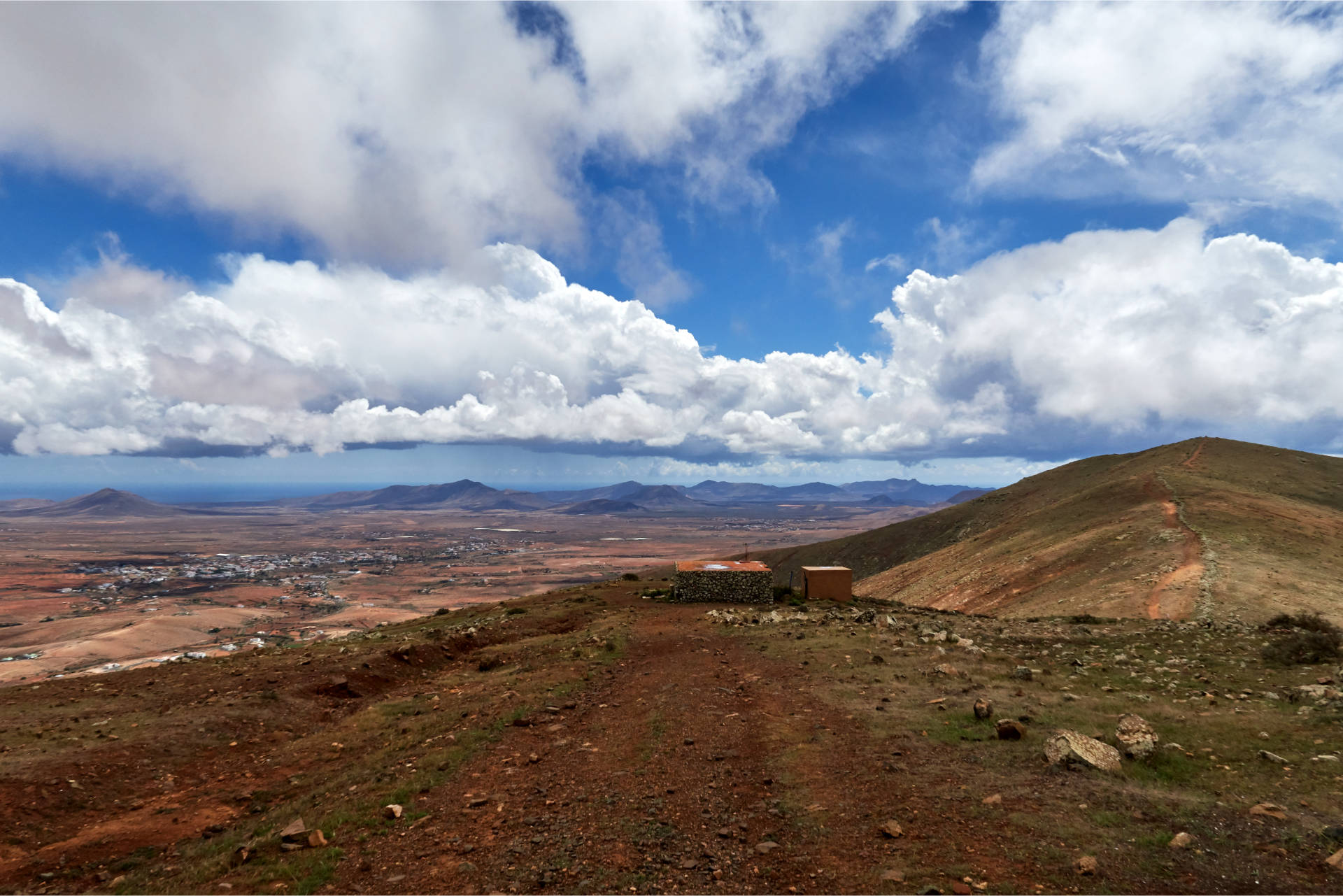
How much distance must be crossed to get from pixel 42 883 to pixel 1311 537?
62.0 m

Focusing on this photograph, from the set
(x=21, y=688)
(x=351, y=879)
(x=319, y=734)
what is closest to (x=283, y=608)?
(x=21, y=688)

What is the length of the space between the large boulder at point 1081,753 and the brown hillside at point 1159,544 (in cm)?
1973

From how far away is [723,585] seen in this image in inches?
1597

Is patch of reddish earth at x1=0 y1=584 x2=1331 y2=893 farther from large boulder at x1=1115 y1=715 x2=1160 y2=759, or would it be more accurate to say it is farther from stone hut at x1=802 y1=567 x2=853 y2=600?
stone hut at x1=802 y1=567 x2=853 y2=600

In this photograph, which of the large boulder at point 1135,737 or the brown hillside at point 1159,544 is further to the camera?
the brown hillside at point 1159,544

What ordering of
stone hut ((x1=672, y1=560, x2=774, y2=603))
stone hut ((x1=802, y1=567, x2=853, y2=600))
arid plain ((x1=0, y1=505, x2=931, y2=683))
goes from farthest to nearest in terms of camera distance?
1. arid plain ((x1=0, y1=505, x2=931, y2=683))
2. stone hut ((x1=802, y1=567, x2=853, y2=600))
3. stone hut ((x1=672, y1=560, x2=774, y2=603))

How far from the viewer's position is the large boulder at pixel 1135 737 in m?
11.5

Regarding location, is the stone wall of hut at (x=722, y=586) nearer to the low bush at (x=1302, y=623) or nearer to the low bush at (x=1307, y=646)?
the low bush at (x=1302, y=623)

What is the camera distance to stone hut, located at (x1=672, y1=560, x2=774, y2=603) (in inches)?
1585

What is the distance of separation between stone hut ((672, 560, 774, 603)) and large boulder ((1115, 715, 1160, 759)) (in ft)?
90.9

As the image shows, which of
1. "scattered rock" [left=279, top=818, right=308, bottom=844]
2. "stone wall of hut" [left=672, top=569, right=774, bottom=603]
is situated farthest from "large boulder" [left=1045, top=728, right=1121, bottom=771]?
"stone wall of hut" [left=672, top=569, right=774, bottom=603]

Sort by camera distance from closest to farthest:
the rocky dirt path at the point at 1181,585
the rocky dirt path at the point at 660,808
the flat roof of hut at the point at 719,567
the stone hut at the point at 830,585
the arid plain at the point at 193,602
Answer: the rocky dirt path at the point at 660,808 → the rocky dirt path at the point at 1181,585 → the stone hut at the point at 830,585 → the flat roof of hut at the point at 719,567 → the arid plain at the point at 193,602

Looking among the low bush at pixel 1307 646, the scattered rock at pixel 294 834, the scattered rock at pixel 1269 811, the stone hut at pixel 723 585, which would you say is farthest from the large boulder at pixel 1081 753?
the stone hut at pixel 723 585

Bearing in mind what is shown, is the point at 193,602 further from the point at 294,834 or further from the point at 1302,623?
the point at 1302,623
